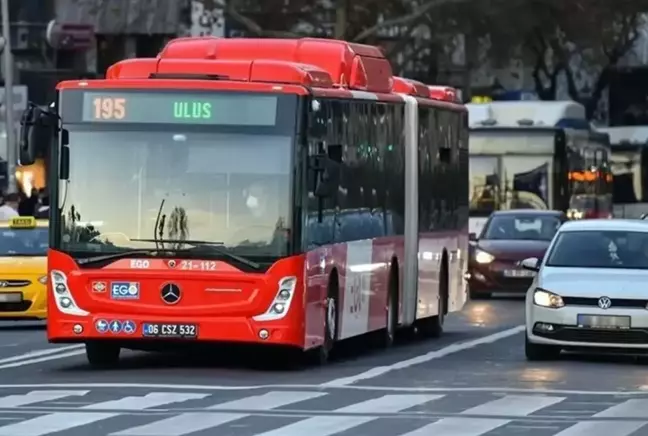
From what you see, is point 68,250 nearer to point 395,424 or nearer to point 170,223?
point 170,223

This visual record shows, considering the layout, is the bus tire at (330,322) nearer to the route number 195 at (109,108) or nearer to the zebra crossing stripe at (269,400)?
the route number 195 at (109,108)

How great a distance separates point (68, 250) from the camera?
19125 mm

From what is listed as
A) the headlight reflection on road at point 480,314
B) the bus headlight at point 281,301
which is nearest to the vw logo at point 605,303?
the bus headlight at point 281,301

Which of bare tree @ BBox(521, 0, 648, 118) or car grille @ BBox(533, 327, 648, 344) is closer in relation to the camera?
car grille @ BBox(533, 327, 648, 344)

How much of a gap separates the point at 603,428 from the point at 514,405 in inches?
67.5

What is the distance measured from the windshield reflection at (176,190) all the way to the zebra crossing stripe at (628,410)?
376 centimetres

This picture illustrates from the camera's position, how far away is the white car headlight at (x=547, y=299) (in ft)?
68.4

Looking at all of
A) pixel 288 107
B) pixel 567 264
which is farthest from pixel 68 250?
pixel 567 264

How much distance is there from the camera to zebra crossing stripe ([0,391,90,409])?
15.9 m

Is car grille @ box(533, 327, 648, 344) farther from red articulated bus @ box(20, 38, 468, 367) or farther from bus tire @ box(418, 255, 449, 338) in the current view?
bus tire @ box(418, 255, 449, 338)

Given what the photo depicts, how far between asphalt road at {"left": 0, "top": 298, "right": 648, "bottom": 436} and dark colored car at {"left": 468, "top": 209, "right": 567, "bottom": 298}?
11.9 m

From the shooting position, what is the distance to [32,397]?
54.0 ft

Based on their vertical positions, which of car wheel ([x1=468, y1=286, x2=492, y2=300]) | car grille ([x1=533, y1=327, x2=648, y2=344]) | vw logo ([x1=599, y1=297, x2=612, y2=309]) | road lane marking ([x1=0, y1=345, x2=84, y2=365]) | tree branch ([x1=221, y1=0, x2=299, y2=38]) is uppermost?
tree branch ([x1=221, y1=0, x2=299, y2=38])

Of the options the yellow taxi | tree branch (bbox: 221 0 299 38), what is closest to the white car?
the yellow taxi
